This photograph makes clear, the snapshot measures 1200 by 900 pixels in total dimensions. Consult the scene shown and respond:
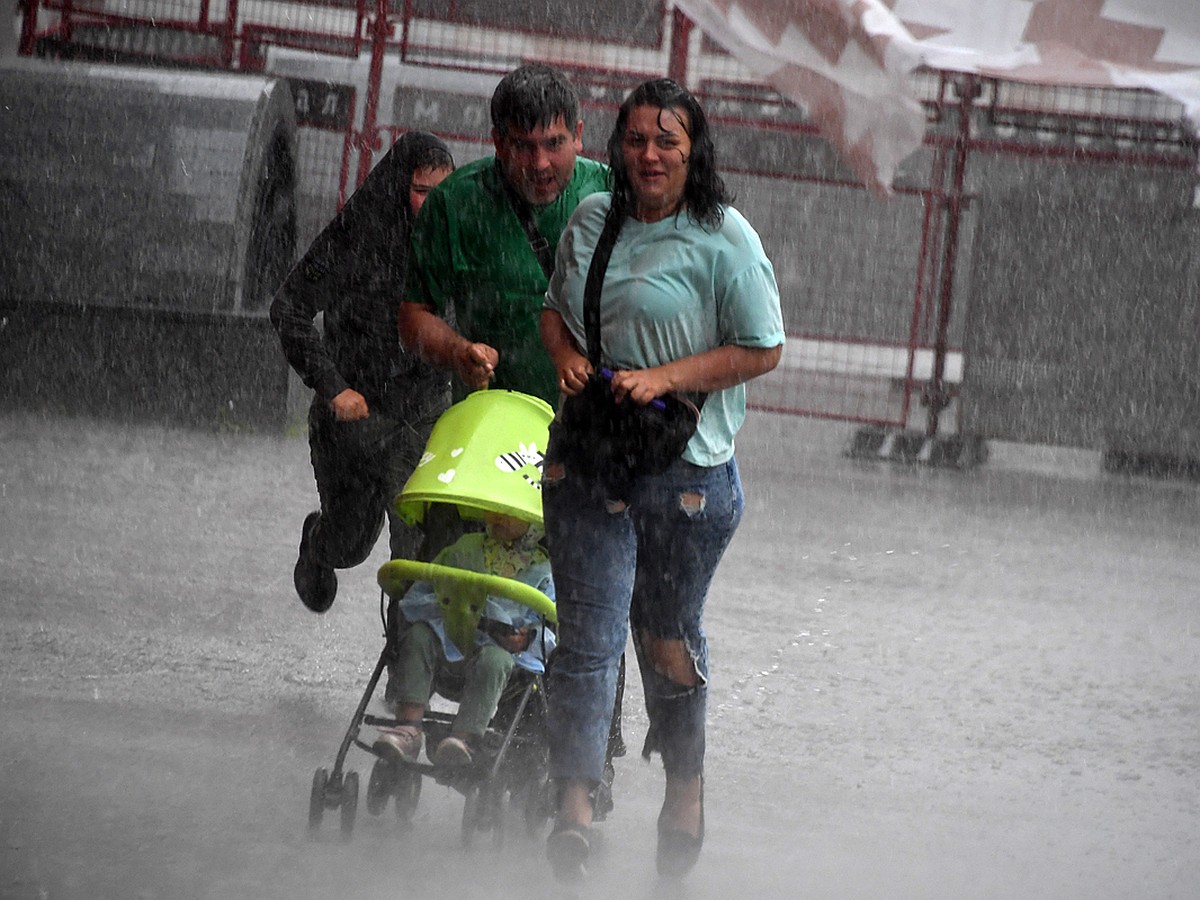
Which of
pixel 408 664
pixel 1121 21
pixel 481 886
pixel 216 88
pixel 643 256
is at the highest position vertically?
pixel 1121 21

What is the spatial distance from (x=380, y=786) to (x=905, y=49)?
791cm

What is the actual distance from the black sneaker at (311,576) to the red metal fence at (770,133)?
6915 millimetres

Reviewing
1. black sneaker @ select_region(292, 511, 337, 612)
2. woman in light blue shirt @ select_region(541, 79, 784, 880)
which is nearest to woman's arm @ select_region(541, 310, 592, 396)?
woman in light blue shirt @ select_region(541, 79, 784, 880)

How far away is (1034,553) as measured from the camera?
8.53 metres

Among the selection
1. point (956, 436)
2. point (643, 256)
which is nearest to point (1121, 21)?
point (956, 436)

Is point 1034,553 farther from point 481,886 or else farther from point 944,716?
point 481,886

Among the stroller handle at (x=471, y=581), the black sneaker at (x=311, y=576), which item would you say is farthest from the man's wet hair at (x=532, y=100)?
the black sneaker at (x=311, y=576)

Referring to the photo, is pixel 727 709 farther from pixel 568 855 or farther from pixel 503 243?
pixel 503 243

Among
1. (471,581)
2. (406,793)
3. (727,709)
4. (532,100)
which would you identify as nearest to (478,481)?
(471,581)

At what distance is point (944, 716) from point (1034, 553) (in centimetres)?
330

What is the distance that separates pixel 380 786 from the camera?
156 inches

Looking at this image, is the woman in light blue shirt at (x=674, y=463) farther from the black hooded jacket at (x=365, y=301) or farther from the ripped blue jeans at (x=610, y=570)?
the black hooded jacket at (x=365, y=301)

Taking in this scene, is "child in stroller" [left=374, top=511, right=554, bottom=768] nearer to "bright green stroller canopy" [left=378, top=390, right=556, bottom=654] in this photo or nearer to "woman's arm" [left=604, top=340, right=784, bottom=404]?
"bright green stroller canopy" [left=378, top=390, right=556, bottom=654]

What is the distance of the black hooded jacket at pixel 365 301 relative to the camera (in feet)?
15.4
